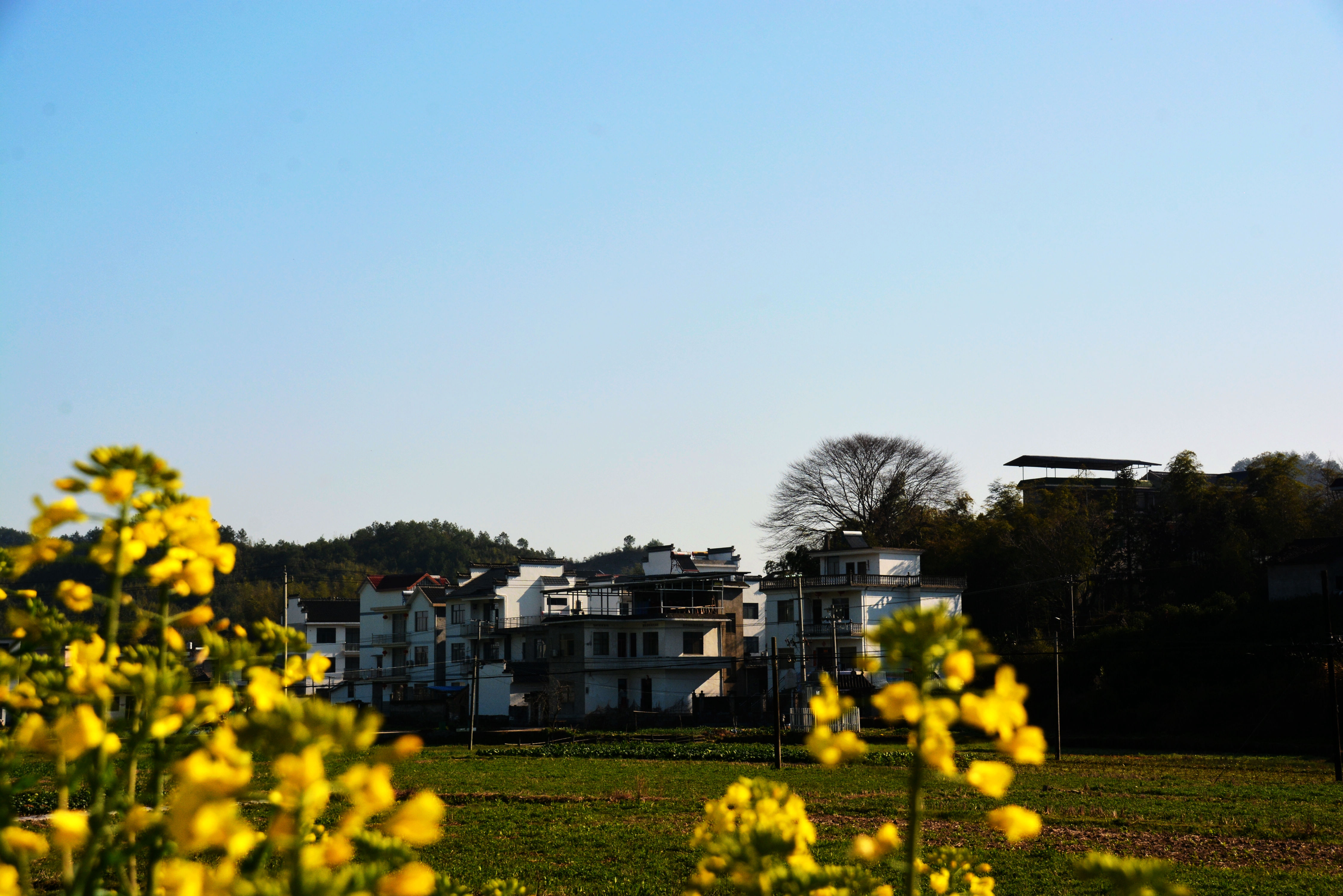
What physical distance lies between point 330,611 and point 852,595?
35.4m

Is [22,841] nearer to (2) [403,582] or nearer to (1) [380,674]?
(1) [380,674]

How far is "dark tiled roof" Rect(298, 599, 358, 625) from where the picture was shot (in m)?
65.2

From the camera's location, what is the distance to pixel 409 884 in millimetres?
1460

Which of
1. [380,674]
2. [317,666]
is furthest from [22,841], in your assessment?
[380,674]

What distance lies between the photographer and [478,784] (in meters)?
21.4

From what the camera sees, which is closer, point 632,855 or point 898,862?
point 898,862

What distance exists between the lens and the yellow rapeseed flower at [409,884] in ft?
4.78

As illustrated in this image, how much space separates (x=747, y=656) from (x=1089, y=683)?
18.2 meters

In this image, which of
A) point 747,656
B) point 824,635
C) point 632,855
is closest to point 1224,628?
point 824,635

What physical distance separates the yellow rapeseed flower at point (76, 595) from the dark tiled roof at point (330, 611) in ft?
219

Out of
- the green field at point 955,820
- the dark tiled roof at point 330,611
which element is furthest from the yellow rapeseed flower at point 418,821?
the dark tiled roof at point 330,611

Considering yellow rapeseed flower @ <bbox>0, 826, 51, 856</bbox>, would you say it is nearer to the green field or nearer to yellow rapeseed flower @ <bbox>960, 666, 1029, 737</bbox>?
yellow rapeseed flower @ <bbox>960, 666, 1029, 737</bbox>

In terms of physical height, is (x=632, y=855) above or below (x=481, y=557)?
below

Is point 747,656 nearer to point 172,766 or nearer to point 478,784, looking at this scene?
point 478,784
